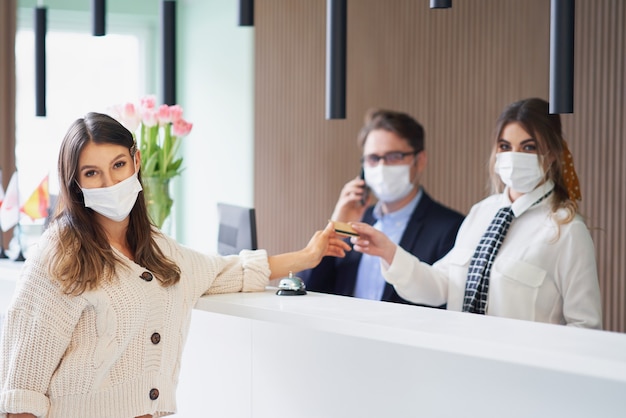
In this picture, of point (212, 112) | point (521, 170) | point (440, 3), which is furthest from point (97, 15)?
point (212, 112)

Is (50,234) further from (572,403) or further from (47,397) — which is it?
(572,403)

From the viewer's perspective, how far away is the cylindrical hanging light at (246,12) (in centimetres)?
225

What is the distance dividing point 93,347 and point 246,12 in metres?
0.94

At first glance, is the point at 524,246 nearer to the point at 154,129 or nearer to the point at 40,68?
the point at 154,129

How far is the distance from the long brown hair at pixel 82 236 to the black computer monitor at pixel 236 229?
725 millimetres

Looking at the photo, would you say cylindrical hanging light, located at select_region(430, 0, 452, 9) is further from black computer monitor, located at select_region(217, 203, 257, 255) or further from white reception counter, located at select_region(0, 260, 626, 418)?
black computer monitor, located at select_region(217, 203, 257, 255)

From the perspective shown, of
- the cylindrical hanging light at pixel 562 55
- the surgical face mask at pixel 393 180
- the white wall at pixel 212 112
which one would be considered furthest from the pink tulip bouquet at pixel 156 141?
the white wall at pixel 212 112

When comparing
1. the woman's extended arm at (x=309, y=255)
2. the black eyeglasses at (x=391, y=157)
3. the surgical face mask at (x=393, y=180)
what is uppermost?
the black eyeglasses at (x=391, y=157)

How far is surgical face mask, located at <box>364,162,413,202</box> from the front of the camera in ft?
11.2

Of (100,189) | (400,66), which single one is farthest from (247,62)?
(100,189)

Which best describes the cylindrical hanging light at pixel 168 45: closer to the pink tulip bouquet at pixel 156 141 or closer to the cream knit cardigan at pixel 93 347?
the pink tulip bouquet at pixel 156 141

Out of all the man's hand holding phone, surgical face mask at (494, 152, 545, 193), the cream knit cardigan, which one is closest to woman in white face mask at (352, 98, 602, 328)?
surgical face mask at (494, 152, 545, 193)

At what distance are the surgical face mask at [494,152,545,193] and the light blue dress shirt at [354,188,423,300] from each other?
0.80m

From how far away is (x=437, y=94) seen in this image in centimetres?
511
